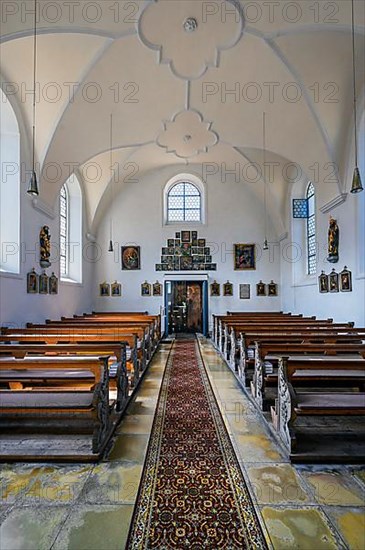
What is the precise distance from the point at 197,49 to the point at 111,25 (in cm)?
188

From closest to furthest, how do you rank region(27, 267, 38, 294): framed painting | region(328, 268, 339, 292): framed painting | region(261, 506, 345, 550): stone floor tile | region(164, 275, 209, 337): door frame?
region(261, 506, 345, 550): stone floor tile < region(27, 267, 38, 294): framed painting < region(328, 268, 339, 292): framed painting < region(164, 275, 209, 337): door frame

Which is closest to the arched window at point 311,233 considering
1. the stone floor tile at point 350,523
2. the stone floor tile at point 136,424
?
the stone floor tile at point 136,424

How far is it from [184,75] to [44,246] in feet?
18.0

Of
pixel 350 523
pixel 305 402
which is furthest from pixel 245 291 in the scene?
pixel 350 523

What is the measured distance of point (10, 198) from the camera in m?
8.27

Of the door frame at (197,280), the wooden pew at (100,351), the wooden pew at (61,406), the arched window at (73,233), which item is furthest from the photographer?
the door frame at (197,280)

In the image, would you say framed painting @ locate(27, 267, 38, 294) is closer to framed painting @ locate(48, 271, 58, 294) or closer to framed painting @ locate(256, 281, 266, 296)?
framed painting @ locate(48, 271, 58, 294)

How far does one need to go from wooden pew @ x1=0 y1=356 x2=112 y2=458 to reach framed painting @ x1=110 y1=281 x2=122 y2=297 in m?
11.5

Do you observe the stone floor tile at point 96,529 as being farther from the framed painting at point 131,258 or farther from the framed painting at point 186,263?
the framed painting at point 131,258

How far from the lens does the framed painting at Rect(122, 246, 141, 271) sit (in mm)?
15711

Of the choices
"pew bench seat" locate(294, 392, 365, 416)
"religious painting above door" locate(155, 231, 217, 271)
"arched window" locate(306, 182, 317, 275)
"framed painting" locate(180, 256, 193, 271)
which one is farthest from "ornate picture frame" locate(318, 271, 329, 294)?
"pew bench seat" locate(294, 392, 365, 416)

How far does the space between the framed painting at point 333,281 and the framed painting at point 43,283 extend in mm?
7726

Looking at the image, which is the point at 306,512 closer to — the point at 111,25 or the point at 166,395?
the point at 166,395

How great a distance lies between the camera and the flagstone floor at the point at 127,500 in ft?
7.53
